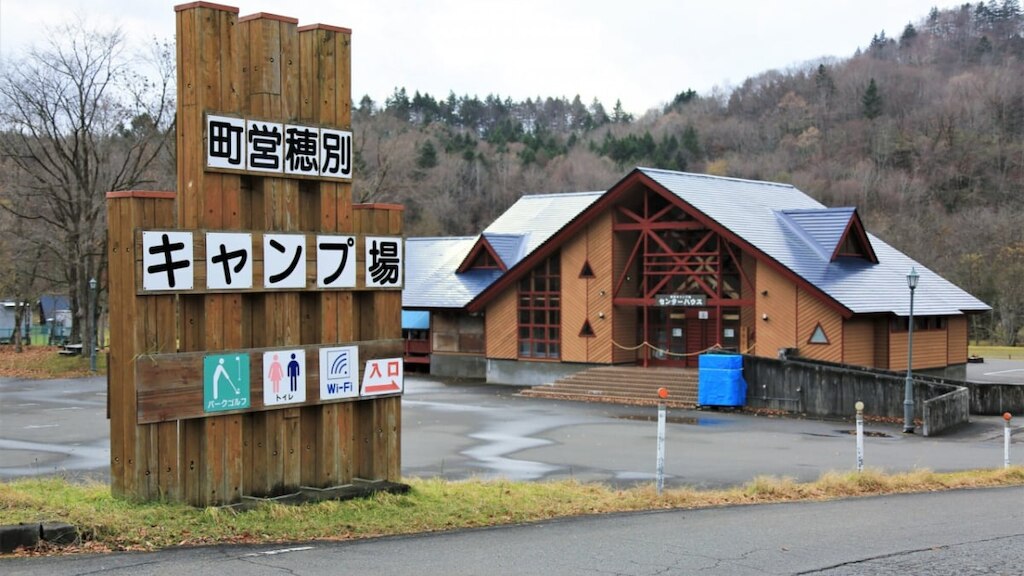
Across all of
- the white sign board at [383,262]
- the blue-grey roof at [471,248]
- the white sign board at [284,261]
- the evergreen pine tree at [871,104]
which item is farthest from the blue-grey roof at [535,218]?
the evergreen pine tree at [871,104]

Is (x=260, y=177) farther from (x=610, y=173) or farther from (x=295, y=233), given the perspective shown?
(x=610, y=173)

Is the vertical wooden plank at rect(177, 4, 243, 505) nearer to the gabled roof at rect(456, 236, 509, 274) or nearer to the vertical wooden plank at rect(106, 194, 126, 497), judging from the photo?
the vertical wooden plank at rect(106, 194, 126, 497)

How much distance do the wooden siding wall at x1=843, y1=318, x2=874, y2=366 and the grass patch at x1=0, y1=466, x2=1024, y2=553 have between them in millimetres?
18229

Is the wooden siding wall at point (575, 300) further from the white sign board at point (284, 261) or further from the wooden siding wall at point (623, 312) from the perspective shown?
the white sign board at point (284, 261)

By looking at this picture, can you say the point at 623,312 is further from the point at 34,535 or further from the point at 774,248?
the point at 34,535

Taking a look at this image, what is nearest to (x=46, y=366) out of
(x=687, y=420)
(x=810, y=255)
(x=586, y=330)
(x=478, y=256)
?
(x=478, y=256)

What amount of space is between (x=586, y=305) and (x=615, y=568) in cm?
2907

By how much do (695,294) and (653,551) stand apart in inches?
1060

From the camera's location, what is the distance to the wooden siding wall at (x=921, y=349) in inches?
1324

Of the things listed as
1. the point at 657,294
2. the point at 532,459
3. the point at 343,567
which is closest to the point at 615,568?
the point at 343,567

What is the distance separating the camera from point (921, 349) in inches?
1390

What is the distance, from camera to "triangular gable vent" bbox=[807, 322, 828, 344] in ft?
106

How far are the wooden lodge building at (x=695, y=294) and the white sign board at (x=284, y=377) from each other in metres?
23.6

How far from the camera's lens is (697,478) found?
17562 mm
